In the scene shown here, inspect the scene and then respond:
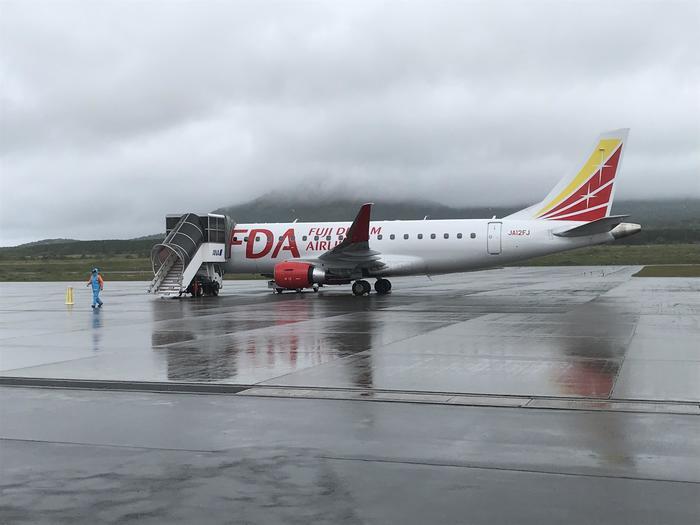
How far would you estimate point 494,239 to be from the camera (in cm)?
3097

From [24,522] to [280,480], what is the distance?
1904 mm

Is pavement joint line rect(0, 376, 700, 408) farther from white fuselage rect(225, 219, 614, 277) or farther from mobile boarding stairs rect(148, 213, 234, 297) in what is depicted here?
mobile boarding stairs rect(148, 213, 234, 297)

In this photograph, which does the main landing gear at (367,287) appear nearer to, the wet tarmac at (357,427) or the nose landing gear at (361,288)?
the nose landing gear at (361,288)

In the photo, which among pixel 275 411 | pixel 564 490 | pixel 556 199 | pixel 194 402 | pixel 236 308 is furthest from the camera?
pixel 556 199

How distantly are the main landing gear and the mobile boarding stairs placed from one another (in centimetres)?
748

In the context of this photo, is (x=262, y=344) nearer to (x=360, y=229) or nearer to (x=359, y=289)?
(x=360, y=229)

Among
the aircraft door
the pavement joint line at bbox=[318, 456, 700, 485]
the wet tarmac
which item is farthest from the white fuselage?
the pavement joint line at bbox=[318, 456, 700, 485]

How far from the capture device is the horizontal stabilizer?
28.1m

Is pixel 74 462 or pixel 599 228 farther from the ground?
pixel 599 228

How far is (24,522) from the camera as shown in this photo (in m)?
4.95

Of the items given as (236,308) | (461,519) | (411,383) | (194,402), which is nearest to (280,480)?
(461,519)

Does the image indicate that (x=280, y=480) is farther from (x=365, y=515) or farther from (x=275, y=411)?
(x=275, y=411)

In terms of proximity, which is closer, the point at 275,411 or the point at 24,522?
the point at 24,522

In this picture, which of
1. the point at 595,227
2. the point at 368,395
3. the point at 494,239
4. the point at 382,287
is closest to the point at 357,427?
the point at 368,395
